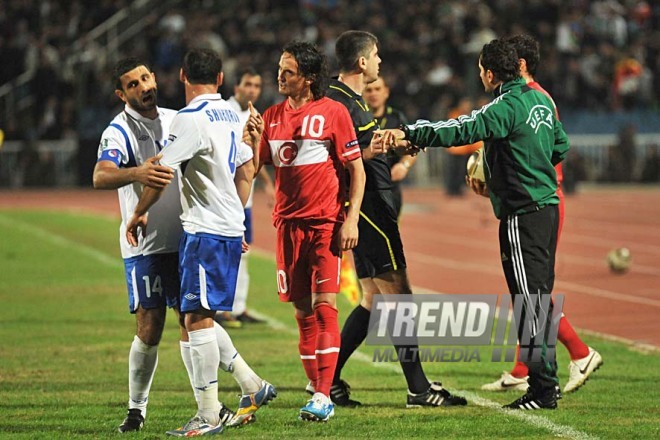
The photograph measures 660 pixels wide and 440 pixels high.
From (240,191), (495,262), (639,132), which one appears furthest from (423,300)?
(639,132)

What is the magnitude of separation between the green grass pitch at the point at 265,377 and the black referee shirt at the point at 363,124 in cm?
148

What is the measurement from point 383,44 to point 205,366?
26733 mm

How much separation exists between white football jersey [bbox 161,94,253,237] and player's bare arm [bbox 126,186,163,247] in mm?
201

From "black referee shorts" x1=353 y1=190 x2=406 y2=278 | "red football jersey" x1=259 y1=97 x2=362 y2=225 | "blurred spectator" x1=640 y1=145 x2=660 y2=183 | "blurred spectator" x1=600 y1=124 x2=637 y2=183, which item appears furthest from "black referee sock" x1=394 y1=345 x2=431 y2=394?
"blurred spectator" x1=640 y1=145 x2=660 y2=183

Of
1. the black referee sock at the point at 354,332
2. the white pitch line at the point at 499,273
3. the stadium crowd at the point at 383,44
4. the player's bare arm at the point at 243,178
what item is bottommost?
the white pitch line at the point at 499,273

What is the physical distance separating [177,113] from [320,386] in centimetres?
184

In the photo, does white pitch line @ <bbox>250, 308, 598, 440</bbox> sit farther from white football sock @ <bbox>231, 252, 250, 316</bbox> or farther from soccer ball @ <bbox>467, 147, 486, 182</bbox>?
white football sock @ <bbox>231, 252, 250, 316</bbox>

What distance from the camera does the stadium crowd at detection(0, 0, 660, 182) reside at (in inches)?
1254

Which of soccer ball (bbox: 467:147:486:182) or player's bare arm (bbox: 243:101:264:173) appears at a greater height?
player's bare arm (bbox: 243:101:264:173)

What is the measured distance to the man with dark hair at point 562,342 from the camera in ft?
26.1

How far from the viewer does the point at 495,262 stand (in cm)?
1720

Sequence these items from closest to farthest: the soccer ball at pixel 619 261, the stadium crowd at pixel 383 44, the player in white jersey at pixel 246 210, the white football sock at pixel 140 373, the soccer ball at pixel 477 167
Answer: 1. the white football sock at pixel 140 373
2. the soccer ball at pixel 477 167
3. the player in white jersey at pixel 246 210
4. the soccer ball at pixel 619 261
5. the stadium crowd at pixel 383 44

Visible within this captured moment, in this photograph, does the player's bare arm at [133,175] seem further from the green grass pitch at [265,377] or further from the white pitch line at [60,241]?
the white pitch line at [60,241]

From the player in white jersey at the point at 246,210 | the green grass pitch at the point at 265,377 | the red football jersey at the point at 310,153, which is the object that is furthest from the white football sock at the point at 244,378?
the player in white jersey at the point at 246,210
